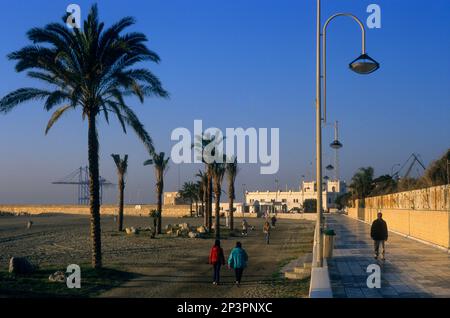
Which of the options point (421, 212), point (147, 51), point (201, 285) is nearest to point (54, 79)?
point (147, 51)

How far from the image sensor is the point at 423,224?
25.6 metres

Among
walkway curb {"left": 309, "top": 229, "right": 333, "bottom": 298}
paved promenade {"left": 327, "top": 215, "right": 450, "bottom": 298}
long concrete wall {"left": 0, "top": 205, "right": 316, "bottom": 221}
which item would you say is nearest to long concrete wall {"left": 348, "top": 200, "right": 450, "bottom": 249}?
paved promenade {"left": 327, "top": 215, "right": 450, "bottom": 298}

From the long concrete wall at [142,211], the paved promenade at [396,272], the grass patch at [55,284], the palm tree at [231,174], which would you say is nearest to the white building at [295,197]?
the long concrete wall at [142,211]

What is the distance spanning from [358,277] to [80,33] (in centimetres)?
1197

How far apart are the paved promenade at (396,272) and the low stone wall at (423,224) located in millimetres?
588

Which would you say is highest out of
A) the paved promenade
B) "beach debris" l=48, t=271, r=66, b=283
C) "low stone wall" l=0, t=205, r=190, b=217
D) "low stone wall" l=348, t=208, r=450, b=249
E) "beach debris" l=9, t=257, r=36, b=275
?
"low stone wall" l=348, t=208, r=450, b=249

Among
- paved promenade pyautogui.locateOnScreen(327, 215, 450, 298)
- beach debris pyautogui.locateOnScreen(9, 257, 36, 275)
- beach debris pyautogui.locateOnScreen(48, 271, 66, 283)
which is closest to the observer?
paved promenade pyautogui.locateOnScreen(327, 215, 450, 298)

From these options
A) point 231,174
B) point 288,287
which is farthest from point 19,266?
point 231,174

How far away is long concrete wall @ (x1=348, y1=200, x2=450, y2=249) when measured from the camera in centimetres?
2123

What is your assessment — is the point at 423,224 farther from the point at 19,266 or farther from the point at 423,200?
the point at 19,266

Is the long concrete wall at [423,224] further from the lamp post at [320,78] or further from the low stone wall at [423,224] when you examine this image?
the lamp post at [320,78]

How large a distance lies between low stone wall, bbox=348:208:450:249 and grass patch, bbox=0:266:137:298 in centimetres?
1123

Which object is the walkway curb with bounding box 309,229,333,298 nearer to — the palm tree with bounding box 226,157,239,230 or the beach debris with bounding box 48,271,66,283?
the beach debris with bounding box 48,271,66,283
